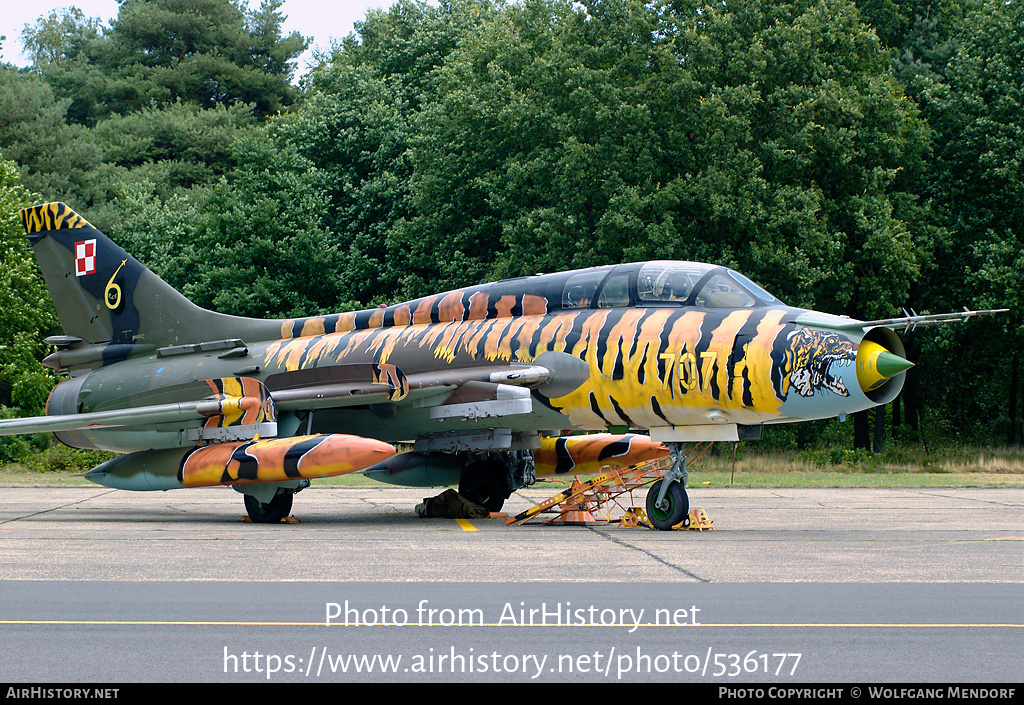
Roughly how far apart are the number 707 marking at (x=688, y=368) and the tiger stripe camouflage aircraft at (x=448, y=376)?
0.02 meters

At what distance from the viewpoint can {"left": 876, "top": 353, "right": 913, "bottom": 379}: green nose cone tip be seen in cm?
1168

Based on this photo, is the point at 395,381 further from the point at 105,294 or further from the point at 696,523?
the point at 105,294

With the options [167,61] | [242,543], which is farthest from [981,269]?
[167,61]

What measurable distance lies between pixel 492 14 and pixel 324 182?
12.7 m

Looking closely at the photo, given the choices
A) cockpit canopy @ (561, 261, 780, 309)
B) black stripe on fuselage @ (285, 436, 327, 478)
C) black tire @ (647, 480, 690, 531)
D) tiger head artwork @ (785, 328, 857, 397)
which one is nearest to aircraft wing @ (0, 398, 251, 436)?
black stripe on fuselage @ (285, 436, 327, 478)

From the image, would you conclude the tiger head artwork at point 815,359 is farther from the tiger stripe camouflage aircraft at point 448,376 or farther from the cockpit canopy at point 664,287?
the cockpit canopy at point 664,287

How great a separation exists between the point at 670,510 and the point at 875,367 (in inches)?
128

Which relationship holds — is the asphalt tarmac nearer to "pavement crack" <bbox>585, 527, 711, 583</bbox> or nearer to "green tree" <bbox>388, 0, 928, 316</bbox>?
"pavement crack" <bbox>585, 527, 711, 583</bbox>

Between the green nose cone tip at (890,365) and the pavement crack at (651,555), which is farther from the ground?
the green nose cone tip at (890,365)

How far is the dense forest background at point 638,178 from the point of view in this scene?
1299 inches

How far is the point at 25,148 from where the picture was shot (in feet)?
153


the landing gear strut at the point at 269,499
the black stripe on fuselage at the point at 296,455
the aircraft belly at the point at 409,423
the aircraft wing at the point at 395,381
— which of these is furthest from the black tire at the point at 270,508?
the aircraft belly at the point at 409,423

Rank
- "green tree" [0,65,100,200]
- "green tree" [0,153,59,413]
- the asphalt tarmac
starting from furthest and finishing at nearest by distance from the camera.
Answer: "green tree" [0,65,100,200] → "green tree" [0,153,59,413] → the asphalt tarmac

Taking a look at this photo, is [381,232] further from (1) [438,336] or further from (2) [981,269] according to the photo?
(1) [438,336]
